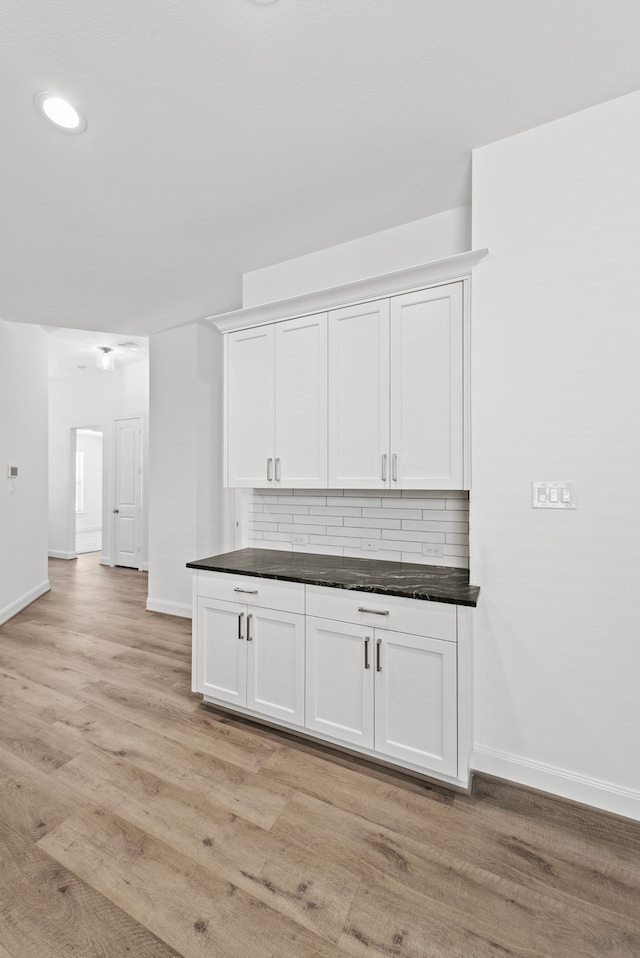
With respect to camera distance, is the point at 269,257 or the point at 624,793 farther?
the point at 269,257

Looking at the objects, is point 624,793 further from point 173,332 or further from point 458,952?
point 173,332

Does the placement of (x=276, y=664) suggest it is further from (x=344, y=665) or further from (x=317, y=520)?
(x=317, y=520)

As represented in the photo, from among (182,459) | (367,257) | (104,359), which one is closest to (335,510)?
(367,257)

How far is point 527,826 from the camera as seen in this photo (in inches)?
69.5

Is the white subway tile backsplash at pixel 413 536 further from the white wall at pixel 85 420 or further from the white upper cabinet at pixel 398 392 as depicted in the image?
the white wall at pixel 85 420

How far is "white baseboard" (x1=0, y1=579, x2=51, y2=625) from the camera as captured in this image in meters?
4.26

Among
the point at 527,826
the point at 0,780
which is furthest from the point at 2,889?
the point at 527,826

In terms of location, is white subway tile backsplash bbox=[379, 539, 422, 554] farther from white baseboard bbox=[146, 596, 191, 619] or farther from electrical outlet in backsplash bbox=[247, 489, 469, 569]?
white baseboard bbox=[146, 596, 191, 619]

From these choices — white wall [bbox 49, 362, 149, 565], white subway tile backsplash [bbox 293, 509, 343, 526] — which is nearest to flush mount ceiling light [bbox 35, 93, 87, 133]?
white subway tile backsplash [bbox 293, 509, 343, 526]

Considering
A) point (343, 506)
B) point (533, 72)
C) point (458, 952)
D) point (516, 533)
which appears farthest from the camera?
point (343, 506)

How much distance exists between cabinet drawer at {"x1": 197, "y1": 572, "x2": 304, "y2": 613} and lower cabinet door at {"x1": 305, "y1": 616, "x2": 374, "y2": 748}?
14cm

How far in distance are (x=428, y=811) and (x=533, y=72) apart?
2.98 m

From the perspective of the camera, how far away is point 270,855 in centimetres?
163

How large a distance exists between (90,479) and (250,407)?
1030 centimetres
